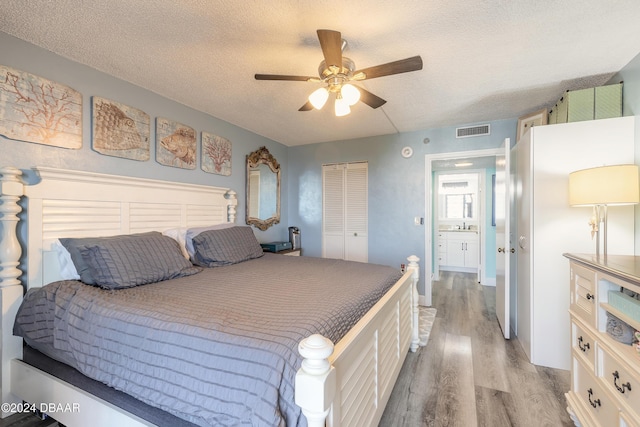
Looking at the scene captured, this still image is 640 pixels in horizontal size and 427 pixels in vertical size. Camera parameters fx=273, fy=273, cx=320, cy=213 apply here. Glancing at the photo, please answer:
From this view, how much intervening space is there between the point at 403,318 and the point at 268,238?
2435 mm

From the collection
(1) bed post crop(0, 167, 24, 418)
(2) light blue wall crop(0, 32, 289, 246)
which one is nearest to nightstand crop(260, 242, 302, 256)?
(2) light blue wall crop(0, 32, 289, 246)

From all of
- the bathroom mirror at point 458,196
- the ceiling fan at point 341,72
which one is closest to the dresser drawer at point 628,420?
the ceiling fan at point 341,72

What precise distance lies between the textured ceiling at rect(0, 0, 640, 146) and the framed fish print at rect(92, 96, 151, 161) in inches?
10.9

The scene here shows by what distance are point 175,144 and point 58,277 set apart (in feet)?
4.89

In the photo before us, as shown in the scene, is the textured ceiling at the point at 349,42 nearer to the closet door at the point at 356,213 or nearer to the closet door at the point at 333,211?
the closet door at the point at 356,213

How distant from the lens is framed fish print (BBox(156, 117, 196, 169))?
2617 millimetres

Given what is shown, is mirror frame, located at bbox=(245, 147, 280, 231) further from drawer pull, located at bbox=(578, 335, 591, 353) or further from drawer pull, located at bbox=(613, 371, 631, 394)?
drawer pull, located at bbox=(613, 371, 631, 394)

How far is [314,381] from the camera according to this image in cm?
83

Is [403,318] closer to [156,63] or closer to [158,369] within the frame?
[158,369]

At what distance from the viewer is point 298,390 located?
851mm

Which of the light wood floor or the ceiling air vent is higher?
the ceiling air vent

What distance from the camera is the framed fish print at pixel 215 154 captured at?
3.08 m

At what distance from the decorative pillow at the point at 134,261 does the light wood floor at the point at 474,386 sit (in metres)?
1.71

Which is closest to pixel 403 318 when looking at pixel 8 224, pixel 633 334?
pixel 633 334
